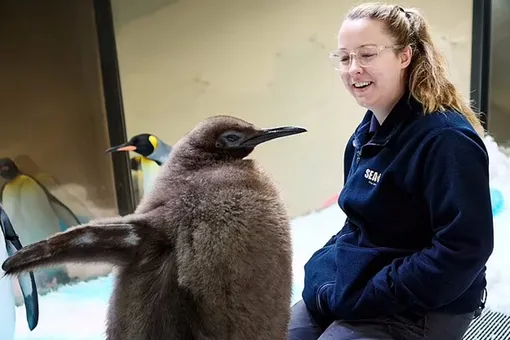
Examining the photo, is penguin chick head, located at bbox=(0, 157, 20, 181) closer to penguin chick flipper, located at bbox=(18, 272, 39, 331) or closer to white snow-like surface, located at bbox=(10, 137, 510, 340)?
white snow-like surface, located at bbox=(10, 137, 510, 340)

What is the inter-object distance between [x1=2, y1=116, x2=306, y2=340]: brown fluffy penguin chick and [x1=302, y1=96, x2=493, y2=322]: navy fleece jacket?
27 centimetres

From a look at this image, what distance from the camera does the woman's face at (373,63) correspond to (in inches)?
36.7

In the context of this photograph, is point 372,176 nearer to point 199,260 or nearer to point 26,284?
point 199,260

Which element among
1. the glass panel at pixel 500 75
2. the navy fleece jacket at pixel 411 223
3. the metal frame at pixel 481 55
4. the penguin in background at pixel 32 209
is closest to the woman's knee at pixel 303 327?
the navy fleece jacket at pixel 411 223

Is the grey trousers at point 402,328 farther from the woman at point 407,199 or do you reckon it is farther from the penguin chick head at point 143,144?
the penguin chick head at point 143,144

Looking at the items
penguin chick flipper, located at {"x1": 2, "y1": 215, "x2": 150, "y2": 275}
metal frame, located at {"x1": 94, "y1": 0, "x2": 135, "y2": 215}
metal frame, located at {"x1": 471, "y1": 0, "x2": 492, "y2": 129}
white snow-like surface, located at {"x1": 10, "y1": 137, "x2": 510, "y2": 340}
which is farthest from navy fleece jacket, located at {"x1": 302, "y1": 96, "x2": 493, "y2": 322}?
metal frame, located at {"x1": 471, "y1": 0, "x2": 492, "y2": 129}

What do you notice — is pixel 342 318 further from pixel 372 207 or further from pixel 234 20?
pixel 234 20

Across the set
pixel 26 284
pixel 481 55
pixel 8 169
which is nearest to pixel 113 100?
pixel 8 169

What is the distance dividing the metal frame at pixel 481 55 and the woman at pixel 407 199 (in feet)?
6.09

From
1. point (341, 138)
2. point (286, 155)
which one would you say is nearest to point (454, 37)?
point (341, 138)

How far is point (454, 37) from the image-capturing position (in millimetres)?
2613

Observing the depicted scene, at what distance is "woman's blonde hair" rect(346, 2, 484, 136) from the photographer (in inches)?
36.9

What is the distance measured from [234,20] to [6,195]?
2.92ft

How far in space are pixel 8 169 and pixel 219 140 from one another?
112 centimetres
